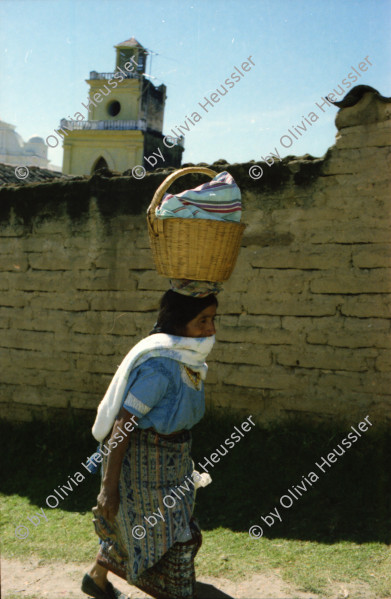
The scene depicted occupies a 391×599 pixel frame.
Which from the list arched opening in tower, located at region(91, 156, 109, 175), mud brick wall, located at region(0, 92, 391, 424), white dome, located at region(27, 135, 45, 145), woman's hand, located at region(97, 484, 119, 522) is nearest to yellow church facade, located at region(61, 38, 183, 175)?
arched opening in tower, located at region(91, 156, 109, 175)

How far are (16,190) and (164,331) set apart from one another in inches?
146

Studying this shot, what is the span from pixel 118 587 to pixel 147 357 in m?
1.56

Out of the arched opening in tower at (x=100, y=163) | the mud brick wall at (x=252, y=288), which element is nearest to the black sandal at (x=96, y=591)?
the mud brick wall at (x=252, y=288)

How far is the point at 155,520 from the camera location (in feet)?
9.06

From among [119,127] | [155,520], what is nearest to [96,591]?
[155,520]

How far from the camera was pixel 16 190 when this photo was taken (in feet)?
19.3

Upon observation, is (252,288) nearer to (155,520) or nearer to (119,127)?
(155,520)

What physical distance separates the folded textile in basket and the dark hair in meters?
0.40

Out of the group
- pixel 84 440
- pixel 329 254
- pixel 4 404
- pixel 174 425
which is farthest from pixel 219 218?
pixel 4 404

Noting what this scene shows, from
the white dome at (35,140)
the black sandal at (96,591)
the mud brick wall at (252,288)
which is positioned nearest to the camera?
the black sandal at (96,591)

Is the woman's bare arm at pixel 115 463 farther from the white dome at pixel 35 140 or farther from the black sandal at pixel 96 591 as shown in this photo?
the white dome at pixel 35 140

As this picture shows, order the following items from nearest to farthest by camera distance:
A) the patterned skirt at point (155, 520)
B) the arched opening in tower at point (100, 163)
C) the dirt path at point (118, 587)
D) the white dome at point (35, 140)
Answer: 1. the patterned skirt at point (155, 520)
2. the dirt path at point (118, 587)
3. the arched opening in tower at point (100, 163)
4. the white dome at point (35, 140)

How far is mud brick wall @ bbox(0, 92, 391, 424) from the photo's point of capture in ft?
14.9

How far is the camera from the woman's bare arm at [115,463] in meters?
2.66
